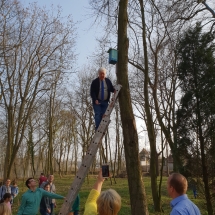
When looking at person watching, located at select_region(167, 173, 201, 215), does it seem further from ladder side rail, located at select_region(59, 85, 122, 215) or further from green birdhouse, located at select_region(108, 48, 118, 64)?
green birdhouse, located at select_region(108, 48, 118, 64)

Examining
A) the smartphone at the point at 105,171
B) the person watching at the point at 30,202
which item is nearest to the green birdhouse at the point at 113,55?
the smartphone at the point at 105,171

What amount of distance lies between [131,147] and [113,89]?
127cm

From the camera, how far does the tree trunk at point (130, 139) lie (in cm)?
579

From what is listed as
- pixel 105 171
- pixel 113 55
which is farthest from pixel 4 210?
pixel 113 55

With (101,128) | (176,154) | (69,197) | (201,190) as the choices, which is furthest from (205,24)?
(69,197)

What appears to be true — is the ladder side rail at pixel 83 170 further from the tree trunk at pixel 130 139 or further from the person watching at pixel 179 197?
the person watching at pixel 179 197

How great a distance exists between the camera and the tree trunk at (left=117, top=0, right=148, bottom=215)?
5789 mm

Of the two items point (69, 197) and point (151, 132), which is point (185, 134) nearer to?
point (151, 132)

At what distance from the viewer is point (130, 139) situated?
5996 mm

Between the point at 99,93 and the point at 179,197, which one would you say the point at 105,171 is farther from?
the point at 99,93

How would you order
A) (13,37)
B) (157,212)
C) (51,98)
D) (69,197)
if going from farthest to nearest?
(51,98) → (13,37) → (157,212) → (69,197)

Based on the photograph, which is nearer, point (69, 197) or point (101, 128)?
point (69, 197)

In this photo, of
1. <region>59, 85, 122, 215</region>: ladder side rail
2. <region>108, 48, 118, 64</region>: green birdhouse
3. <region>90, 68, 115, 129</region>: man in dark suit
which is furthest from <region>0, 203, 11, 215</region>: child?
<region>108, 48, 118, 64</region>: green birdhouse

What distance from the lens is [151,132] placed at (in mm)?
13336
